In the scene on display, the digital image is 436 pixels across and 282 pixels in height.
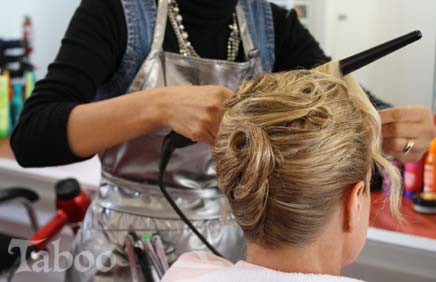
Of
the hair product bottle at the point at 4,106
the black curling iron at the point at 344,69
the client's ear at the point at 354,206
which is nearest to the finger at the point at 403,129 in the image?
the black curling iron at the point at 344,69

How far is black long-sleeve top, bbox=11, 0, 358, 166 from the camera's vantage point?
3.27ft

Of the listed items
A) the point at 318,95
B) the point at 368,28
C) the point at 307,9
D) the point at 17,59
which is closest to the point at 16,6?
the point at 17,59

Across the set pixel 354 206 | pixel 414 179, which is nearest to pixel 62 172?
pixel 414 179

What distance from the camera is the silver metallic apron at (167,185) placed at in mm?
1167

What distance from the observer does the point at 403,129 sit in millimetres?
1037

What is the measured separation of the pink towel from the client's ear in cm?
8

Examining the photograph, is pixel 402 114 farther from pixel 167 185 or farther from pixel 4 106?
pixel 4 106

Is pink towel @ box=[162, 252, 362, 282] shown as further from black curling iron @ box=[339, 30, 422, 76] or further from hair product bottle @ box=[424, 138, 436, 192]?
hair product bottle @ box=[424, 138, 436, 192]

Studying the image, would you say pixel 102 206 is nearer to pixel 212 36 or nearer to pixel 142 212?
pixel 142 212

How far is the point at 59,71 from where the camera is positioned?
3.41 ft

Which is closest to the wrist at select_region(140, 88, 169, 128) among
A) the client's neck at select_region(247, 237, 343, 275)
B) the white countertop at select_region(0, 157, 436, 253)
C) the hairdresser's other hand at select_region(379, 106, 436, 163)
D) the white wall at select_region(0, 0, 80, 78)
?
the client's neck at select_region(247, 237, 343, 275)

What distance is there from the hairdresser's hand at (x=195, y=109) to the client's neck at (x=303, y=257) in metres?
0.21

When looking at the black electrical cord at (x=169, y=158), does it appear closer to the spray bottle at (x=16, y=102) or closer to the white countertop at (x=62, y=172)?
the white countertop at (x=62, y=172)

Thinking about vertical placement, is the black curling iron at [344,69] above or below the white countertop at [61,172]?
above
